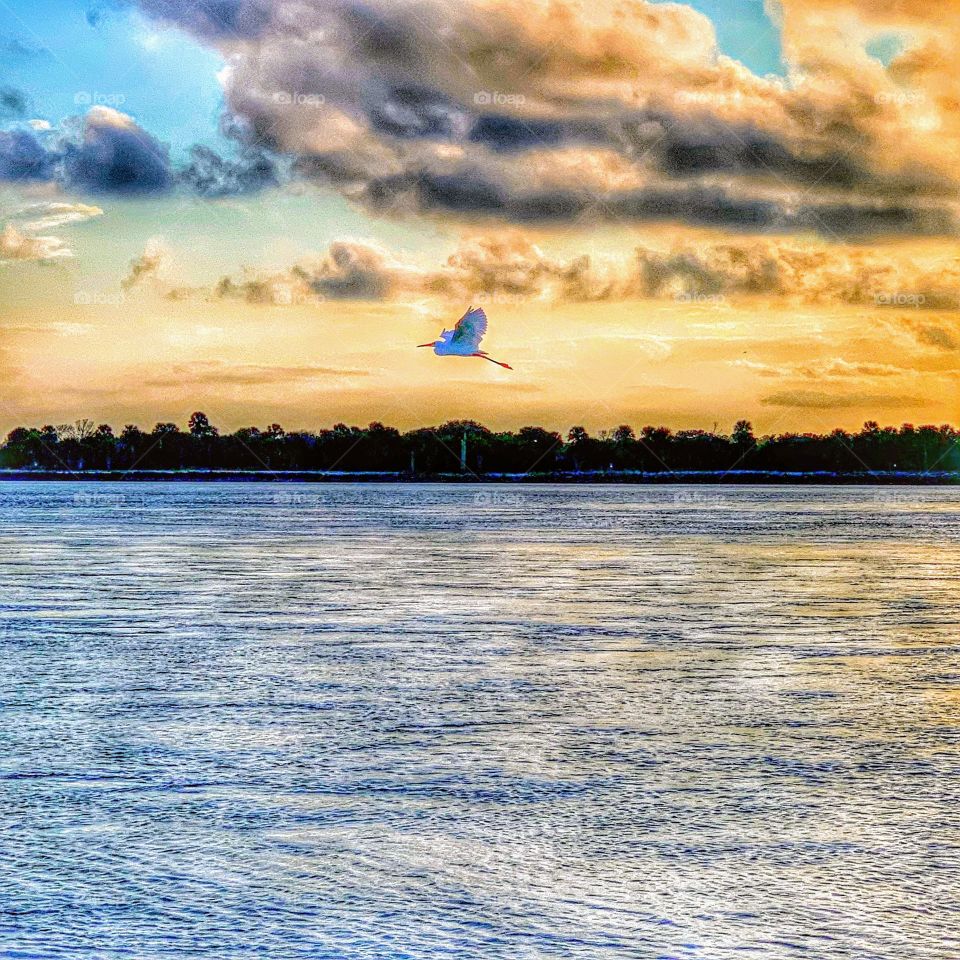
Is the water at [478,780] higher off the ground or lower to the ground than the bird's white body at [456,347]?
lower

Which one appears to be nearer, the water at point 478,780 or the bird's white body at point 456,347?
the water at point 478,780

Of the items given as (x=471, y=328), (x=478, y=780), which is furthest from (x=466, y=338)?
(x=478, y=780)

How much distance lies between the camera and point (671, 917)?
7.47 m

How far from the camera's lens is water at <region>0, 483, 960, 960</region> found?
7410 millimetres

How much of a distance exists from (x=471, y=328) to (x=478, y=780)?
129ft

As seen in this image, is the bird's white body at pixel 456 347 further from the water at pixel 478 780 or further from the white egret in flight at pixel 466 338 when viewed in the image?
the water at pixel 478 780

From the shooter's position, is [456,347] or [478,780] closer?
[478,780]

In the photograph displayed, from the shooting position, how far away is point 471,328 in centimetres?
4934

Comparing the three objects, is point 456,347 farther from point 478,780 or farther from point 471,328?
point 478,780

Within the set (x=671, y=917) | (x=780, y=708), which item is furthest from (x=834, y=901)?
(x=780, y=708)

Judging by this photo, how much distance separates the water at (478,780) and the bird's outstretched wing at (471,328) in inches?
972

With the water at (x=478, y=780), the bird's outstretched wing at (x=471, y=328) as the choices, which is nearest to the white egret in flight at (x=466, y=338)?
the bird's outstretched wing at (x=471, y=328)

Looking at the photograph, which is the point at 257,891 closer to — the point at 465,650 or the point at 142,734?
the point at 142,734

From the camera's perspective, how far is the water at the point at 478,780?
741 cm
